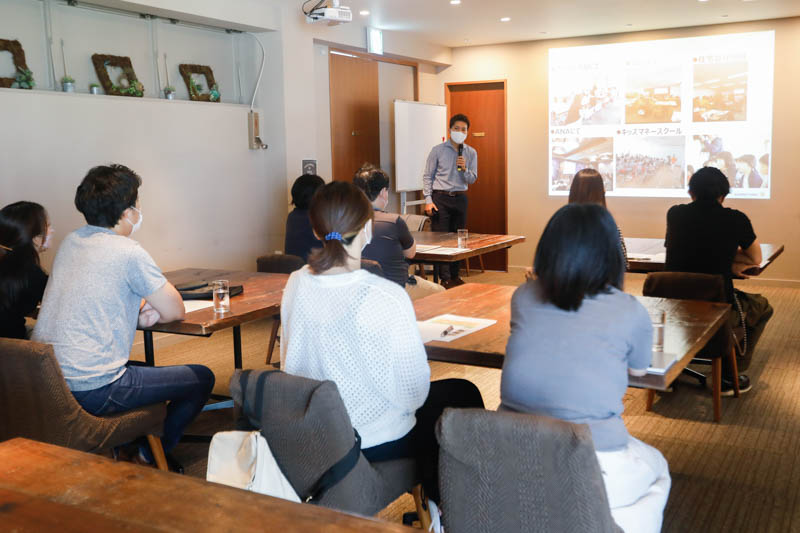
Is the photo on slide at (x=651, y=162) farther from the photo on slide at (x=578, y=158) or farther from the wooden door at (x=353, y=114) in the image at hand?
the wooden door at (x=353, y=114)

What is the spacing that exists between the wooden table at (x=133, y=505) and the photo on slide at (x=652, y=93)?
7397mm

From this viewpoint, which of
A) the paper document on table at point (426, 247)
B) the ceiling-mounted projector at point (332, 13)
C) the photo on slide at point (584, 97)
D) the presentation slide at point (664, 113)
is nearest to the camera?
the paper document on table at point (426, 247)

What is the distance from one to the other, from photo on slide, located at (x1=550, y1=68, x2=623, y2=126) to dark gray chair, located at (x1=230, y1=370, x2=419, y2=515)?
6906 mm

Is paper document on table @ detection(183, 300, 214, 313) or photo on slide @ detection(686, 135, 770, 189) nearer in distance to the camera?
paper document on table @ detection(183, 300, 214, 313)

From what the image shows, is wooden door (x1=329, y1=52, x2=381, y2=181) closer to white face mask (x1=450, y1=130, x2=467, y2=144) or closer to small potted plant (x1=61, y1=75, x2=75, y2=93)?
white face mask (x1=450, y1=130, x2=467, y2=144)

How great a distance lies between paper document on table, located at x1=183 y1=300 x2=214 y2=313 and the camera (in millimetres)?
3117

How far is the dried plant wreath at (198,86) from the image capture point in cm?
566

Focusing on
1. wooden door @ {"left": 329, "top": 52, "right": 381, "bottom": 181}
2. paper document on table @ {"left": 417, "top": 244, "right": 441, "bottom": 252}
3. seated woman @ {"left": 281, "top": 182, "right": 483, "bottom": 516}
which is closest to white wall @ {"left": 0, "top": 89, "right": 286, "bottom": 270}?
wooden door @ {"left": 329, "top": 52, "right": 381, "bottom": 181}

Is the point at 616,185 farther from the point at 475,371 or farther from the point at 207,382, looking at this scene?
the point at 207,382

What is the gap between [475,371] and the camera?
477 centimetres

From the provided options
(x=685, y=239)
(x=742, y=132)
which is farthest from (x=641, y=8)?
(x=685, y=239)

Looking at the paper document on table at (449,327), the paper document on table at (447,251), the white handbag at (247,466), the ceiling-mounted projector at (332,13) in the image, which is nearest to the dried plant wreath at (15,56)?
the ceiling-mounted projector at (332,13)

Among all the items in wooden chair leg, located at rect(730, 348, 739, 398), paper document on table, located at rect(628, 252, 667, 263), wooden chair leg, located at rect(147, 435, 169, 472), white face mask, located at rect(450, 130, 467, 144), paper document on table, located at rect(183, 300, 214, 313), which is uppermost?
white face mask, located at rect(450, 130, 467, 144)

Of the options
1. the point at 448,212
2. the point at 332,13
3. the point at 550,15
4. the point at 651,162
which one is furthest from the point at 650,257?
the point at 651,162
